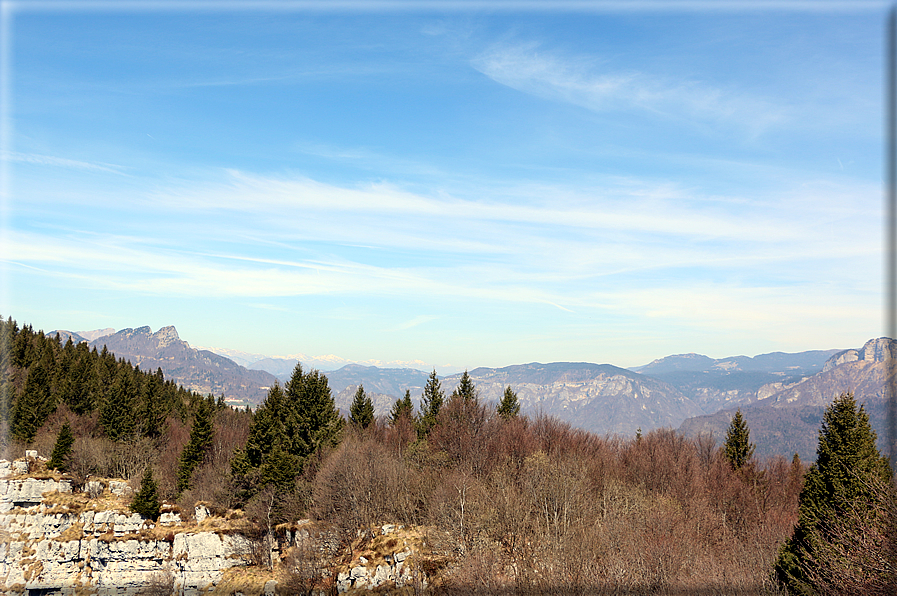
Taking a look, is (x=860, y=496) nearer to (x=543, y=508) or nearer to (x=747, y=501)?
(x=543, y=508)

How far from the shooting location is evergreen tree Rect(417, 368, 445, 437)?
2931 inches

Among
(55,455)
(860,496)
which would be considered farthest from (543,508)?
(55,455)

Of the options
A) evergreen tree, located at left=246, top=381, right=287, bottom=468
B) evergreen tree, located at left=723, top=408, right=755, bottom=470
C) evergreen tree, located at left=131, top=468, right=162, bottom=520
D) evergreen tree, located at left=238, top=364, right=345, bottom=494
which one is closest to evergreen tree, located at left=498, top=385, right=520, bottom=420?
evergreen tree, located at left=238, top=364, right=345, bottom=494

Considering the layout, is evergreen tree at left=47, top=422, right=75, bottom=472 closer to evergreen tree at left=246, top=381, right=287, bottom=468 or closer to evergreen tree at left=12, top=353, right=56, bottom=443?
evergreen tree at left=12, top=353, right=56, bottom=443

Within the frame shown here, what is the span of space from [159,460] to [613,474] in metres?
62.6

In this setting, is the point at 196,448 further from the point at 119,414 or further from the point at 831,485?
the point at 831,485

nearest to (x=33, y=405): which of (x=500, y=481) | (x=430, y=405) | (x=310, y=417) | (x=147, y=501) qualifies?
(x=147, y=501)

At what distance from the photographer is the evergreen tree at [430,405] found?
74438 mm

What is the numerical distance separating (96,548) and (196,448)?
14.2 meters

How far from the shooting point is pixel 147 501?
59.2 metres

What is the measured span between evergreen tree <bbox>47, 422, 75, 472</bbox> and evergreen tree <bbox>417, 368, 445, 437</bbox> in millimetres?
46599

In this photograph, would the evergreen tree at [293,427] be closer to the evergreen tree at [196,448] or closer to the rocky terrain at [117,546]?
the rocky terrain at [117,546]

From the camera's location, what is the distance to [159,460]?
72438 mm

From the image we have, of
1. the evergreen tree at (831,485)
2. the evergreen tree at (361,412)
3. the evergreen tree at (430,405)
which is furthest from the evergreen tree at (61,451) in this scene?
the evergreen tree at (831,485)
